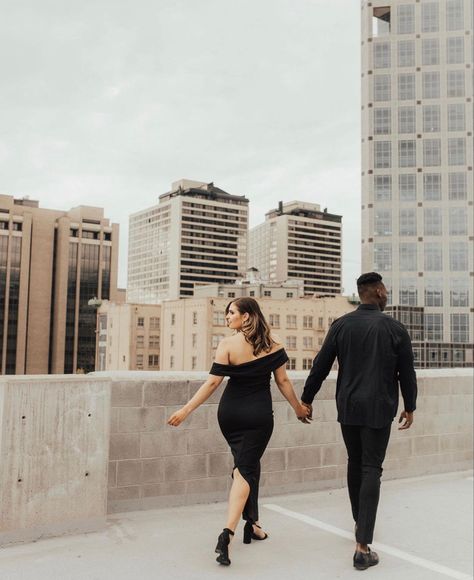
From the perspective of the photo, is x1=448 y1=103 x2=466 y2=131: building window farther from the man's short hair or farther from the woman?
the woman

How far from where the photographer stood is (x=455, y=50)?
109 meters

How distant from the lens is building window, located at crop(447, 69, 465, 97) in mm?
107812

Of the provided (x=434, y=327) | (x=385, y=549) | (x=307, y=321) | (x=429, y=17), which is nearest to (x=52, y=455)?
(x=385, y=549)

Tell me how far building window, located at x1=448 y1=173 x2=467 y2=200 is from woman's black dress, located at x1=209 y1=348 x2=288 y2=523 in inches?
4334

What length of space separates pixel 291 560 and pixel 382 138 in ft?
370

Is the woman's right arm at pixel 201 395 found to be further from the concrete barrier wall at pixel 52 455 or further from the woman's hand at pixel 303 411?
the concrete barrier wall at pixel 52 455

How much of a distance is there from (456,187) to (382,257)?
17.9m

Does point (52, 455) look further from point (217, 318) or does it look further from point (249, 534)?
point (217, 318)

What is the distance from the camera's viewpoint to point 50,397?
179 inches

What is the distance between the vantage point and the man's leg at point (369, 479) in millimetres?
4086

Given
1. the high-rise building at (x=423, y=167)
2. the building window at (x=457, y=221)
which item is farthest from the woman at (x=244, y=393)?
the building window at (x=457, y=221)

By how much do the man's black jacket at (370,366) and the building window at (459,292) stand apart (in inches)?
4160

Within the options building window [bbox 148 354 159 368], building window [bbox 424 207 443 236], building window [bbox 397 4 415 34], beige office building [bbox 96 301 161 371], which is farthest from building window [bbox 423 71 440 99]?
building window [bbox 148 354 159 368]

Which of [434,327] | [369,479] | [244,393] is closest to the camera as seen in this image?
[369,479]
